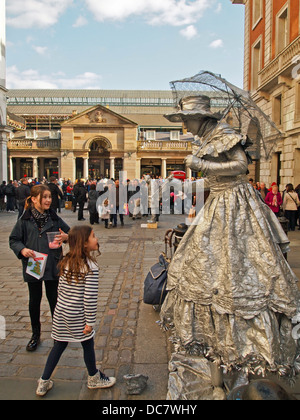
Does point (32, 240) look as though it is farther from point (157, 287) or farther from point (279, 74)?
point (279, 74)

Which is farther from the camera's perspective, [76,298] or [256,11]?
[256,11]

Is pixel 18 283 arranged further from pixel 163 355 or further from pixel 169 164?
pixel 169 164

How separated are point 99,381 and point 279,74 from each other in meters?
15.7

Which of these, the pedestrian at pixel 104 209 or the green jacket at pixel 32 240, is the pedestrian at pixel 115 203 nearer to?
the pedestrian at pixel 104 209

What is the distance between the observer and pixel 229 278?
250cm

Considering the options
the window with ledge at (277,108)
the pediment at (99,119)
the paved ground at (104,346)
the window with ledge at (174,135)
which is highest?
the pediment at (99,119)

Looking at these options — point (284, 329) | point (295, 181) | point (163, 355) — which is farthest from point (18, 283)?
point (295, 181)

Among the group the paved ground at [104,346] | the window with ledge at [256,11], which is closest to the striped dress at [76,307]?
the paved ground at [104,346]

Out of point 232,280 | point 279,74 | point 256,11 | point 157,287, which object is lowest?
point 157,287

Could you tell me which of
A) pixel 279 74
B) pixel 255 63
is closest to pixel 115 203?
pixel 279 74

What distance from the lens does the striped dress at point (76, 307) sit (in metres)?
2.38

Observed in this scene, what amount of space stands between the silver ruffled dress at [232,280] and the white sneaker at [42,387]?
39.8 inches

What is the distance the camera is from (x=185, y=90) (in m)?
3.16
